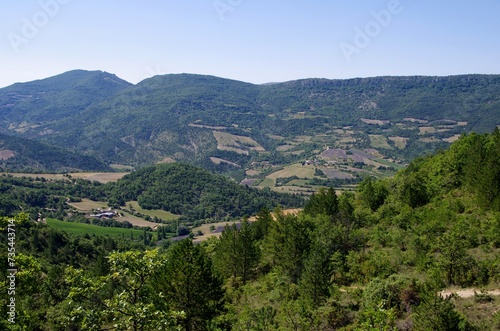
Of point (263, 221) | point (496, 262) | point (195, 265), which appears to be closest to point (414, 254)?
point (496, 262)

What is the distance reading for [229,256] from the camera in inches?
1928

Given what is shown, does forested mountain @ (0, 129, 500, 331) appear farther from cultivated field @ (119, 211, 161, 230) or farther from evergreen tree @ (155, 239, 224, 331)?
cultivated field @ (119, 211, 161, 230)

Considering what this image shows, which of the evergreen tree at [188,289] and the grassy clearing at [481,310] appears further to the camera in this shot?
the evergreen tree at [188,289]

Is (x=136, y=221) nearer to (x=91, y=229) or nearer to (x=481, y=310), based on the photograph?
(x=91, y=229)

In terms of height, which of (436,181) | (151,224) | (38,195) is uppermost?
(436,181)

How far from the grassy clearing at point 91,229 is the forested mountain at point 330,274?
302 ft

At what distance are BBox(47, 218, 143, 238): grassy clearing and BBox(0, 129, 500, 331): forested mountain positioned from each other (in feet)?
302

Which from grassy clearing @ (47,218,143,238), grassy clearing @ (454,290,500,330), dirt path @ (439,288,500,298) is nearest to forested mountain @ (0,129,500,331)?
grassy clearing @ (454,290,500,330)

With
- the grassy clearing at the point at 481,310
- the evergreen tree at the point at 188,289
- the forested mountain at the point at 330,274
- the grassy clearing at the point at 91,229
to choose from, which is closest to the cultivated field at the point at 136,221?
the grassy clearing at the point at 91,229

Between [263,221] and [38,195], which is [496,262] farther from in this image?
[38,195]

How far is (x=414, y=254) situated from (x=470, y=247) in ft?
16.1

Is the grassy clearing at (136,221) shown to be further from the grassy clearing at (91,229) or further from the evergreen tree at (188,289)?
the evergreen tree at (188,289)

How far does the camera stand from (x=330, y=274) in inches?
1265

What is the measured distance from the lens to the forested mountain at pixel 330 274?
16.4 meters
